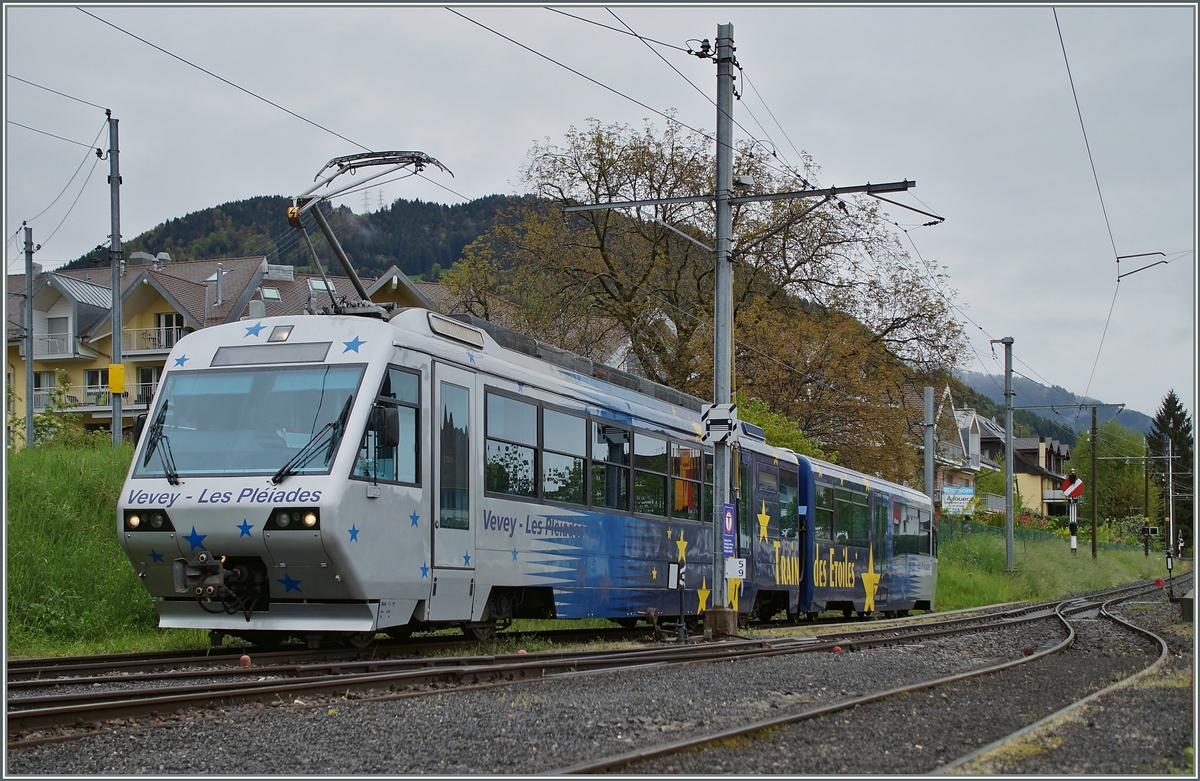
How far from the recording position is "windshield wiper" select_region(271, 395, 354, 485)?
31.7ft

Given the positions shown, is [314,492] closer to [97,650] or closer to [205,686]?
[205,686]

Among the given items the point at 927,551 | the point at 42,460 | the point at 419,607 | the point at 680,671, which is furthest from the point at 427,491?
the point at 927,551

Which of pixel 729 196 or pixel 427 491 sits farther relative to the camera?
pixel 729 196

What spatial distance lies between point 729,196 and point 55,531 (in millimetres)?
9595

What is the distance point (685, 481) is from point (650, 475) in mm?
1175

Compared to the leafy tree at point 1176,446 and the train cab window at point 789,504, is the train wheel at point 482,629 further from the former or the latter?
the leafy tree at point 1176,446

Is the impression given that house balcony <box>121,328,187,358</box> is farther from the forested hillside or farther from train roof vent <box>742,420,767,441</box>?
train roof vent <box>742,420,767,441</box>

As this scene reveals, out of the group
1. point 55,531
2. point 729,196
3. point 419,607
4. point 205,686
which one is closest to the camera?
point 205,686

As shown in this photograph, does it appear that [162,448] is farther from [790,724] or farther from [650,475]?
[650,475]

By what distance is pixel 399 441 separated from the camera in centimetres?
1016

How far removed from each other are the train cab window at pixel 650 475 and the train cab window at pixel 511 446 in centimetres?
253

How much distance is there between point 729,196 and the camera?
51.9 feet

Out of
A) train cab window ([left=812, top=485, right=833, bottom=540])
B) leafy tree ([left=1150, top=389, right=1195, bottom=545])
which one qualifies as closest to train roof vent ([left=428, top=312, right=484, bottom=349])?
train cab window ([left=812, top=485, right=833, bottom=540])

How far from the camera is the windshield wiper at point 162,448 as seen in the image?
1005 cm
